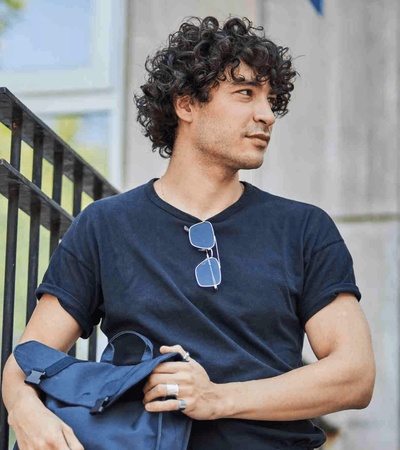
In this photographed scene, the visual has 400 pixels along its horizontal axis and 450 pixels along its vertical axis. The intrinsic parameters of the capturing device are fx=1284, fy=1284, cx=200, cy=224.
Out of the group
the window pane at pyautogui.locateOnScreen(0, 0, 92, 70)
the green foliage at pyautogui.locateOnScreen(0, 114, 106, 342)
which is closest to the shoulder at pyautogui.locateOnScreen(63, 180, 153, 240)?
the green foliage at pyautogui.locateOnScreen(0, 114, 106, 342)

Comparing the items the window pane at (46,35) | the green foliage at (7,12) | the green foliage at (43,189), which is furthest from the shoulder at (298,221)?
the green foliage at (7,12)

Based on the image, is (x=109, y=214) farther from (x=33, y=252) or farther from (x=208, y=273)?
(x=33, y=252)

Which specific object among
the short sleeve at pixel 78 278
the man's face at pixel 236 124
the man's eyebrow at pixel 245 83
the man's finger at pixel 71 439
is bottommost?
the man's finger at pixel 71 439

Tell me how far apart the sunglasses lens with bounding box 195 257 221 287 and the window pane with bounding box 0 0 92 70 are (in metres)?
3.42

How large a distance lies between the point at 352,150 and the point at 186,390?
3.27 meters

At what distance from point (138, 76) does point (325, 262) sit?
3.20m

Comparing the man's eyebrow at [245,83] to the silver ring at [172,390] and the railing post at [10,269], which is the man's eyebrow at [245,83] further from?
the silver ring at [172,390]

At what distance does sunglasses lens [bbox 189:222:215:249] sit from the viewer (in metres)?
3.20

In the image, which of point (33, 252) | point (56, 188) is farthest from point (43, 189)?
point (33, 252)

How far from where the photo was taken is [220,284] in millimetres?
3152

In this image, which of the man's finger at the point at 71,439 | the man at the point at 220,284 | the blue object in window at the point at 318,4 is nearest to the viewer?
the man's finger at the point at 71,439

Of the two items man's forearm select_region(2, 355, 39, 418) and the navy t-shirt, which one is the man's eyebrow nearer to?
the navy t-shirt

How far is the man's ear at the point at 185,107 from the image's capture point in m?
3.45

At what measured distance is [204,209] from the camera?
333 centimetres
